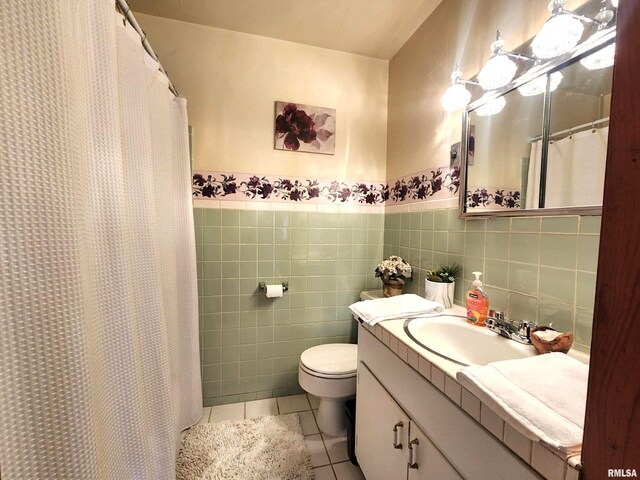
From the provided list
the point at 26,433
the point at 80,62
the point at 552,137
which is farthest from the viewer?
the point at 552,137

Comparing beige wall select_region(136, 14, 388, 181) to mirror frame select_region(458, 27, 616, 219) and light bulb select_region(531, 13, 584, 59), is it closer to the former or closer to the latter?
mirror frame select_region(458, 27, 616, 219)

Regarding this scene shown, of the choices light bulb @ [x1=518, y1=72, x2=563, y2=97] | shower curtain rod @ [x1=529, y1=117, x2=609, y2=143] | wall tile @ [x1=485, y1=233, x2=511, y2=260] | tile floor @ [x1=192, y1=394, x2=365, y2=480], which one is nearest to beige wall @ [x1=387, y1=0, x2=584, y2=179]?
light bulb @ [x1=518, y1=72, x2=563, y2=97]

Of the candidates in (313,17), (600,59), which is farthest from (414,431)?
(313,17)

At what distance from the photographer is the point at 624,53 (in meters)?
0.31

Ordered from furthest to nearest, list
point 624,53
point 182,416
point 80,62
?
point 182,416, point 80,62, point 624,53

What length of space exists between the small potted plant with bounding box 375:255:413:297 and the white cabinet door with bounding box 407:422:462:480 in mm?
884

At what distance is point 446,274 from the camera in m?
1.30

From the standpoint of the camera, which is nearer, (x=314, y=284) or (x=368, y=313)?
(x=368, y=313)

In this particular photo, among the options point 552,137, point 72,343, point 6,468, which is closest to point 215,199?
point 72,343

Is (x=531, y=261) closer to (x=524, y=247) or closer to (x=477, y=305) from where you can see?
(x=524, y=247)

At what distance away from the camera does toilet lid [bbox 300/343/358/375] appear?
1.43 meters

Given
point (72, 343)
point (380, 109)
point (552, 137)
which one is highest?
point (380, 109)

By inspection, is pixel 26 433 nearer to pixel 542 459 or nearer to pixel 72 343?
pixel 72 343

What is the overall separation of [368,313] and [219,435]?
3.80 feet
